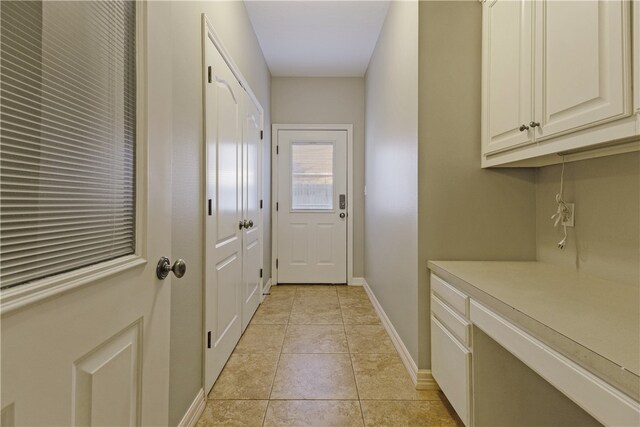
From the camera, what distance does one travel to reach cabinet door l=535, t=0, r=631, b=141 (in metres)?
0.96

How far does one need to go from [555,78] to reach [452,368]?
1.32 metres

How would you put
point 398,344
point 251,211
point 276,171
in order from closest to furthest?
point 398,344 < point 251,211 < point 276,171

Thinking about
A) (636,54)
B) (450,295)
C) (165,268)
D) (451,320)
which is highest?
(636,54)

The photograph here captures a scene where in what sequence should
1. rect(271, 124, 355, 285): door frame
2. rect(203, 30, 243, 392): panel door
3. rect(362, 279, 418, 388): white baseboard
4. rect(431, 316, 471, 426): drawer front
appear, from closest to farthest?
rect(431, 316, 471, 426): drawer front
rect(203, 30, 243, 392): panel door
rect(362, 279, 418, 388): white baseboard
rect(271, 124, 355, 285): door frame

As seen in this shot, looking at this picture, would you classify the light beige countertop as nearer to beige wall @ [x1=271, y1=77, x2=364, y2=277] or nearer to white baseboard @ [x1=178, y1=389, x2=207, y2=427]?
white baseboard @ [x1=178, y1=389, x2=207, y2=427]

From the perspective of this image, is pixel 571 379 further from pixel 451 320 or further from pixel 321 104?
pixel 321 104

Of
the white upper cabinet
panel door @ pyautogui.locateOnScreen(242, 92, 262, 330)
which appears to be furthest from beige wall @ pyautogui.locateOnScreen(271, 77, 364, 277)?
the white upper cabinet

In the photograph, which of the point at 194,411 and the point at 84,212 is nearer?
the point at 84,212

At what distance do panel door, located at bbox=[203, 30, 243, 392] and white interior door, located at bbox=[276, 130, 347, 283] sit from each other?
167 cm

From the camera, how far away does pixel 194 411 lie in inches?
61.6

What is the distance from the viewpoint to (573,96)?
44.7 inches

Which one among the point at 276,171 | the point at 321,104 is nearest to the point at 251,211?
the point at 276,171

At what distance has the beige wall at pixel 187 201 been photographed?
4.51ft

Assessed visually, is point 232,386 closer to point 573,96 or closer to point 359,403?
point 359,403
